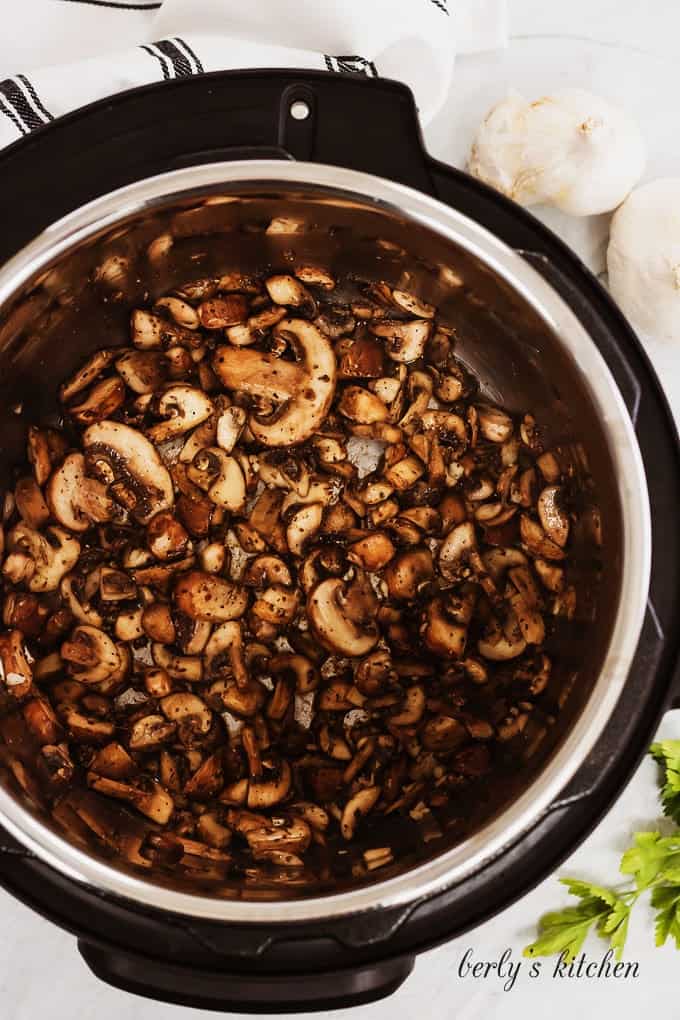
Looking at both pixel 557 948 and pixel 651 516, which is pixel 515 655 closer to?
pixel 651 516

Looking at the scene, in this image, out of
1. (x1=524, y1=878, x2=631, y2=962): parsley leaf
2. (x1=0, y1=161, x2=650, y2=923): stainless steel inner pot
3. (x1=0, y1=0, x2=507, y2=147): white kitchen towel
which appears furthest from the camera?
(x1=524, y1=878, x2=631, y2=962): parsley leaf

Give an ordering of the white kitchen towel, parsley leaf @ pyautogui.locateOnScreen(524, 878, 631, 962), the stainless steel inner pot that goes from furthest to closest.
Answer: parsley leaf @ pyautogui.locateOnScreen(524, 878, 631, 962) → the white kitchen towel → the stainless steel inner pot

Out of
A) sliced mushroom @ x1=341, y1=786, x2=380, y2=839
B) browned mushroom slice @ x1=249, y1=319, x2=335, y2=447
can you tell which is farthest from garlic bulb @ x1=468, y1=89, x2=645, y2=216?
sliced mushroom @ x1=341, y1=786, x2=380, y2=839

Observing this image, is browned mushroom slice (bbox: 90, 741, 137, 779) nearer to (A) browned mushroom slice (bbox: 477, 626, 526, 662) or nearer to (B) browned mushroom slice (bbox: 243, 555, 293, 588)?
(B) browned mushroom slice (bbox: 243, 555, 293, 588)

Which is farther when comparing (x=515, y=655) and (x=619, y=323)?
(x=515, y=655)

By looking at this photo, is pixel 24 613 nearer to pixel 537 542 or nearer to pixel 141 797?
pixel 141 797

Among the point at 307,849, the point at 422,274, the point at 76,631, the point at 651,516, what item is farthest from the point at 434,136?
the point at 307,849
